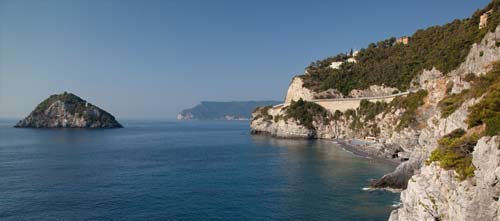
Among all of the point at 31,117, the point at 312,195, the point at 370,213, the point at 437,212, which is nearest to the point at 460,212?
the point at 437,212

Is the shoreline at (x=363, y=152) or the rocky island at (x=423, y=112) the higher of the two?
the rocky island at (x=423, y=112)

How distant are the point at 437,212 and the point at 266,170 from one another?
3060 centimetres

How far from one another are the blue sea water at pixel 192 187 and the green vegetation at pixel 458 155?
26.7ft

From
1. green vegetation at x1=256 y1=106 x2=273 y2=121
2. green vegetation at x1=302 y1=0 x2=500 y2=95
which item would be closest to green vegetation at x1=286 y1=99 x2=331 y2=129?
green vegetation at x1=302 y1=0 x2=500 y2=95

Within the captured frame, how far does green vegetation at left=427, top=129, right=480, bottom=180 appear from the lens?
1956 cm

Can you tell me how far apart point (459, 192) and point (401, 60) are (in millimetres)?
82969

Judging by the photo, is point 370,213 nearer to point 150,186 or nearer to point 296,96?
point 150,186

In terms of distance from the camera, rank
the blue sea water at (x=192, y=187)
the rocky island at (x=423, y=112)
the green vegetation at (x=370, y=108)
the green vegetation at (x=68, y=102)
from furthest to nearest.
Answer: the green vegetation at (x=68, y=102), the green vegetation at (x=370, y=108), the blue sea water at (x=192, y=187), the rocky island at (x=423, y=112)

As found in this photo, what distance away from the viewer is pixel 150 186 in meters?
40.4

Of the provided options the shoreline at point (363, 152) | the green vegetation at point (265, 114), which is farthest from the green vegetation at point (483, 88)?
the green vegetation at point (265, 114)

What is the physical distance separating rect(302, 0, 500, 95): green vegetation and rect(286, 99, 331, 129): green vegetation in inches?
417

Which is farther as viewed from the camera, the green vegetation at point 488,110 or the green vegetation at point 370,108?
the green vegetation at point 370,108

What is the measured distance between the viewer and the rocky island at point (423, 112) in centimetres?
1944

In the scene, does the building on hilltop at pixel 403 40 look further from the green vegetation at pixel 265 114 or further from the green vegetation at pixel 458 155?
the green vegetation at pixel 458 155
